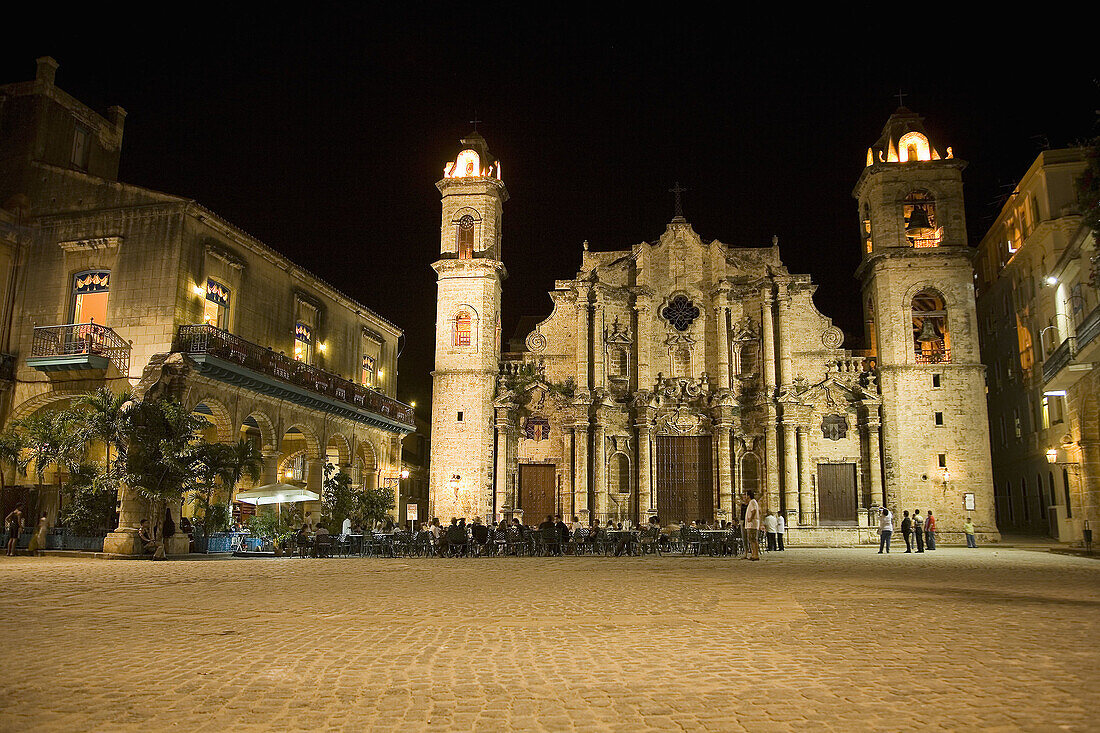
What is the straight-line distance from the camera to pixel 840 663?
7.22 meters

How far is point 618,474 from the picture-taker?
38.1 metres

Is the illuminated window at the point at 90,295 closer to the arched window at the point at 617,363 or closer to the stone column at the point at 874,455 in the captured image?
the arched window at the point at 617,363

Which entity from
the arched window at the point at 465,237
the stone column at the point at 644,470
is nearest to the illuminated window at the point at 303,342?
the arched window at the point at 465,237

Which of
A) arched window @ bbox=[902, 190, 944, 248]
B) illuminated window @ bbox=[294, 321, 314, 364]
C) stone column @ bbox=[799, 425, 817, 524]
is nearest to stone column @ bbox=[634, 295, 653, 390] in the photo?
stone column @ bbox=[799, 425, 817, 524]

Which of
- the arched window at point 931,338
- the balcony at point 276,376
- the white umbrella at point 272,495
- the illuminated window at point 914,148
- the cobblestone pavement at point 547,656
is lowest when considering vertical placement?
the cobblestone pavement at point 547,656

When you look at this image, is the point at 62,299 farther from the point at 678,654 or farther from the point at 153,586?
the point at 678,654

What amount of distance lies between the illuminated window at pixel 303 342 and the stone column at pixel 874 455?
24314mm

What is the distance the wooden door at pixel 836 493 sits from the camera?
Answer: 35719 millimetres

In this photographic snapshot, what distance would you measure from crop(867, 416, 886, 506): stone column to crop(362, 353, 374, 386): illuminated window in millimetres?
23395

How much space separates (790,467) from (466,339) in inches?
624

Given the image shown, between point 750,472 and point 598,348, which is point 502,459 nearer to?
point 598,348

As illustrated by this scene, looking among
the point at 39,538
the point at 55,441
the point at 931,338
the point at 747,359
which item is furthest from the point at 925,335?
the point at 39,538

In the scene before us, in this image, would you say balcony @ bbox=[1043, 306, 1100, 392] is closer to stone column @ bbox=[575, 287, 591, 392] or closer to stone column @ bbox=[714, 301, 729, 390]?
stone column @ bbox=[714, 301, 729, 390]

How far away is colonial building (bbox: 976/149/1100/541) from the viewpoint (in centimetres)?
2595
